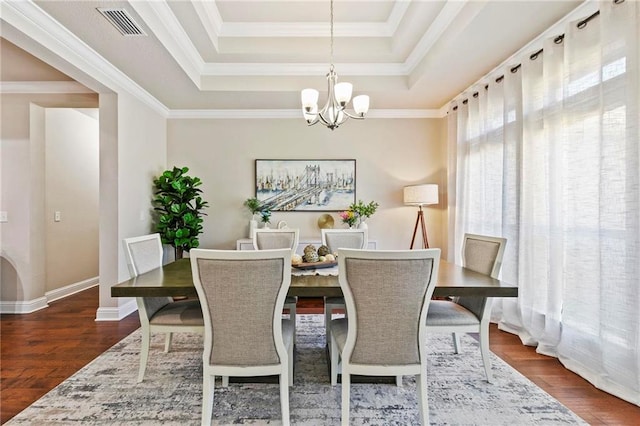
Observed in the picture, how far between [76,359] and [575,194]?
3.99 metres

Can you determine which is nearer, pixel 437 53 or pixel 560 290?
pixel 560 290

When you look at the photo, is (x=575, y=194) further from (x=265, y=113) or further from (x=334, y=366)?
(x=265, y=113)

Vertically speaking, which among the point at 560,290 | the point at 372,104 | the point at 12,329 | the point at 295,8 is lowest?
the point at 12,329

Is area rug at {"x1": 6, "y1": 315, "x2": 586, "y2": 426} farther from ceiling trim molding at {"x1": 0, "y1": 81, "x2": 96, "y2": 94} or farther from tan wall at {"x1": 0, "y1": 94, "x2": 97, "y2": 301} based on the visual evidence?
ceiling trim molding at {"x1": 0, "y1": 81, "x2": 96, "y2": 94}

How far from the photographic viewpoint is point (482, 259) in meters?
2.32

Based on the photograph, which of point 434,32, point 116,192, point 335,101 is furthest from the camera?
point 116,192

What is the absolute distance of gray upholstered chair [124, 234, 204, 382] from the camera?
6.88ft

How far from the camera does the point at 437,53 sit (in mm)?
3096

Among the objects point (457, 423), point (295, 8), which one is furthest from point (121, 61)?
point (457, 423)

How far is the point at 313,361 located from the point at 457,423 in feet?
3.54

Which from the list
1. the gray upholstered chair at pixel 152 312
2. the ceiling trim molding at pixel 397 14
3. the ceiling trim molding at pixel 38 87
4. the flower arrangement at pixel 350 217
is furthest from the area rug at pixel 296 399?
the ceiling trim molding at pixel 38 87

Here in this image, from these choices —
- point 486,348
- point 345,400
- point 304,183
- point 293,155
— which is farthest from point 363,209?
point 345,400

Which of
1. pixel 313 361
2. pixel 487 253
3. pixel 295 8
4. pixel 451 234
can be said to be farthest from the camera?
pixel 451 234

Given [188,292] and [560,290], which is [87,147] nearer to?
[188,292]
